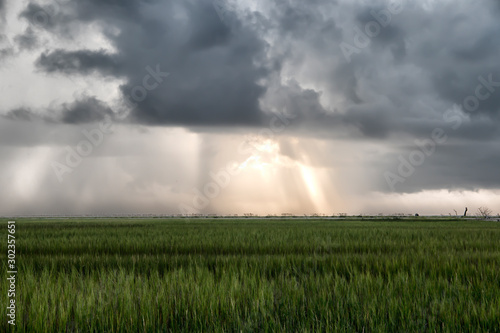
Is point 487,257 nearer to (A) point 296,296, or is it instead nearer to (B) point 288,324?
(A) point 296,296

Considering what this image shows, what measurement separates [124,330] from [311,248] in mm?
8855

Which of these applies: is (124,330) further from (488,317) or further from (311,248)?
(311,248)

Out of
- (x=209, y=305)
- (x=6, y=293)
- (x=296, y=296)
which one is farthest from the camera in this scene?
(x=6, y=293)

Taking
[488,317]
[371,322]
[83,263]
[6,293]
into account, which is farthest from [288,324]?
[83,263]

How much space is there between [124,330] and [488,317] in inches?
158

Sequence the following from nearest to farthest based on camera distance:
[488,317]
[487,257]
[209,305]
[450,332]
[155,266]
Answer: [450,332] → [488,317] → [209,305] → [155,266] → [487,257]

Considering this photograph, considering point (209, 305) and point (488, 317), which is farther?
point (209, 305)

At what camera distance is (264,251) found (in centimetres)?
1212

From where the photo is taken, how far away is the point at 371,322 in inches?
166

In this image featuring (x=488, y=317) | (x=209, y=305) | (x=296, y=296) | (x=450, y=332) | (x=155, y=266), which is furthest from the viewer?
(x=155, y=266)

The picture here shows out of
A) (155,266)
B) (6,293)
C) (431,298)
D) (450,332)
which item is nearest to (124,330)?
(6,293)

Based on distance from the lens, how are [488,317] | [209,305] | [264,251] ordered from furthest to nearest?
[264,251]
[209,305]
[488,317]

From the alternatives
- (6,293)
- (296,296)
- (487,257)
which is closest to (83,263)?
(6,293)

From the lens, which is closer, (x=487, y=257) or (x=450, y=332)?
(x=450, y=332)
